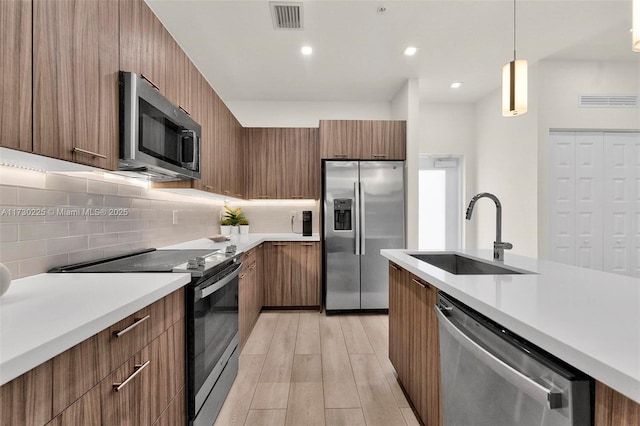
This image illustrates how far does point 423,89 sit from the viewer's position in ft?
13.9

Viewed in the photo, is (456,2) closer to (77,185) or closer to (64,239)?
(77,185)

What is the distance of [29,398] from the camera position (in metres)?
0.67

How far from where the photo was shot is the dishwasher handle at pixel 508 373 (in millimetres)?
713

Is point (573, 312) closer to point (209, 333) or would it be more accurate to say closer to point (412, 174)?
point (209, 333)

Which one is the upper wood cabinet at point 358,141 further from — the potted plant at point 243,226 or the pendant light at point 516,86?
the pendant light at point 516,86

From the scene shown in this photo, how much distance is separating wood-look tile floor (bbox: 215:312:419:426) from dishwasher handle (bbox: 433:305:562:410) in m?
0.98

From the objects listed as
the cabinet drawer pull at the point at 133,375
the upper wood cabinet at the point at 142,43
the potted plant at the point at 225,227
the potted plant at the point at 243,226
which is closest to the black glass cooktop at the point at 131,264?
the cabinet drawer pull at the point at 133,375

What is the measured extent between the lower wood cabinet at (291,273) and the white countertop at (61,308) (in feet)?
7.84

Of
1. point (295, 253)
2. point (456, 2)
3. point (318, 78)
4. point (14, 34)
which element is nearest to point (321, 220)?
point (295, 253)

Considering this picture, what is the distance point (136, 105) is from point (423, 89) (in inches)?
148

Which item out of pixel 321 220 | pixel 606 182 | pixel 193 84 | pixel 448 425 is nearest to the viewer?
pixel 448 425

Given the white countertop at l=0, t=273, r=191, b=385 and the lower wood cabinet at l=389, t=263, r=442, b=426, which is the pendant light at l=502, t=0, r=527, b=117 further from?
the white countertop at l=0, t=273, r=191, b=385

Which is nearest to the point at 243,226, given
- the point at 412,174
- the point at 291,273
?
the point at 291,273

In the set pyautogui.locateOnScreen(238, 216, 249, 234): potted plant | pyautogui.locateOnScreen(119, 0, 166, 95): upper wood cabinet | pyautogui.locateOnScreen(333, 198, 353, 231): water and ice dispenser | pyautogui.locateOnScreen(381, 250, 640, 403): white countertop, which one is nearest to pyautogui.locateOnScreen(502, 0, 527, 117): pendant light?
pyautogui.locateOnScreen(381, 250, 640, 403): white countertop
